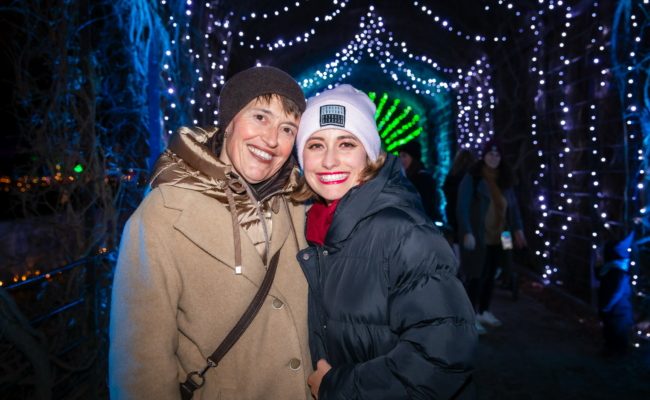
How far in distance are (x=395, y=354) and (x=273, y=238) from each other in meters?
0.67

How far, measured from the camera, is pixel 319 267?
167cm

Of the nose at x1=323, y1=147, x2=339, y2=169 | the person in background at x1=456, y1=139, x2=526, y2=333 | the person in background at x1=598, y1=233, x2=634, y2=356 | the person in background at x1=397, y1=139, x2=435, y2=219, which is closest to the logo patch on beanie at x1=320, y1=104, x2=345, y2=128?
the nose at x1=323, y1=147, x2=339, y2=169

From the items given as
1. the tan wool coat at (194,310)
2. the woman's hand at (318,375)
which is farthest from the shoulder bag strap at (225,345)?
the woman's hand at (318,375)

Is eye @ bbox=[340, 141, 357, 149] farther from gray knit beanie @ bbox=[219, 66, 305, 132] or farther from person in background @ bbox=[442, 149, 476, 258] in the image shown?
person in background @ bbox=[442, 149, 476, 258]

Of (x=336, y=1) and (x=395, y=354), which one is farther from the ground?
(x=336, y=1)

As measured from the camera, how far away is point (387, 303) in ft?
4.83

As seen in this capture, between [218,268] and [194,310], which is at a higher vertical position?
[218,268]

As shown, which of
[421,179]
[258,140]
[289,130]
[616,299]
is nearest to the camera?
[258,140]

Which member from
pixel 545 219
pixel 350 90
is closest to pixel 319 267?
pixel 350 90

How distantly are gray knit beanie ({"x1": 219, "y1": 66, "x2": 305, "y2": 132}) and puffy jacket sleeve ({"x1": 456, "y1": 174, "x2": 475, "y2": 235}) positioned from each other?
130 inches

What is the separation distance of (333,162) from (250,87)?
0.48 meters

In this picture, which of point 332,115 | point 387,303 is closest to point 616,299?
point 387,303

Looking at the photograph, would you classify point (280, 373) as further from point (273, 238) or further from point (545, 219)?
point (545, 219)

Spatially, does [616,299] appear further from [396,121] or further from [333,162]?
[396,121]
